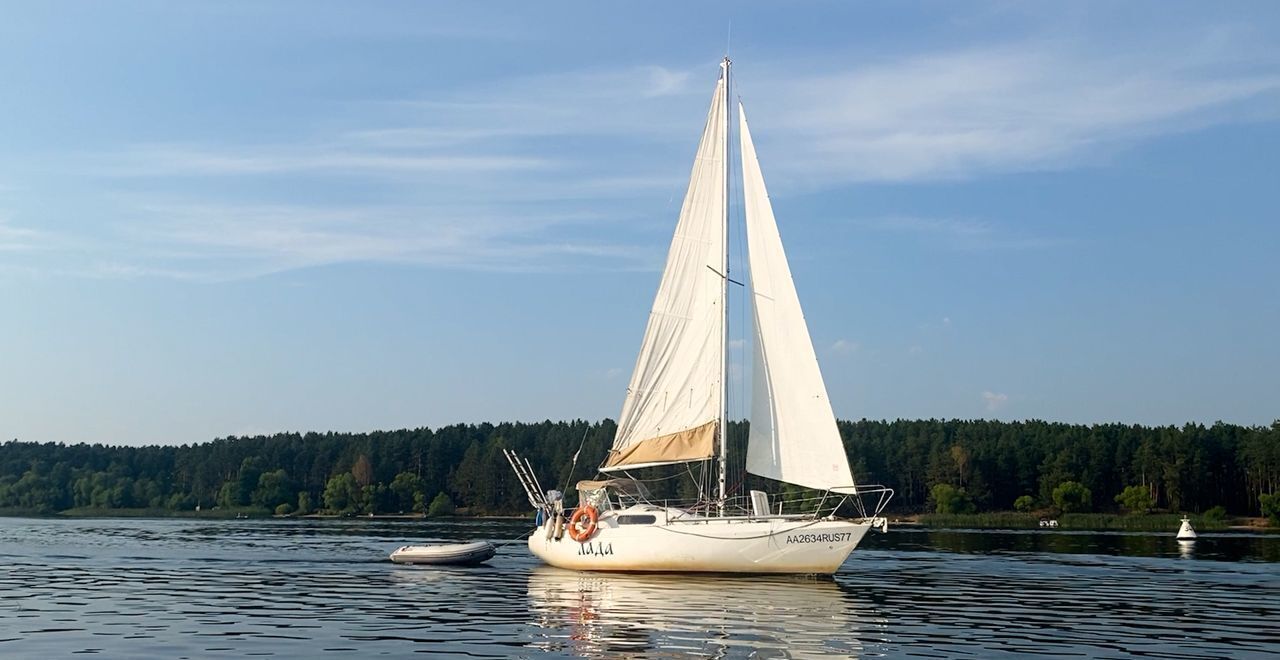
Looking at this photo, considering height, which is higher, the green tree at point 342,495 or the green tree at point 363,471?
the green tree at point 363,471

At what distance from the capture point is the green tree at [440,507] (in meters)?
165

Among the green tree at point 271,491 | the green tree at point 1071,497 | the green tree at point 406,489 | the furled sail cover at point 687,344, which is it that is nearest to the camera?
the furled sail cover at point 687,344

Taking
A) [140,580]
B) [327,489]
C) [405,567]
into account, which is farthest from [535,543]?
[327,489]

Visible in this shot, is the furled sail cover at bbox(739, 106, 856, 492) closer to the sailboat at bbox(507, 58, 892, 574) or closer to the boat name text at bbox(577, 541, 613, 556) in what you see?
the sailboat at bbox(507, 58, 892, 574)

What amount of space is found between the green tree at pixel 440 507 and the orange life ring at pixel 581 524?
123 meters

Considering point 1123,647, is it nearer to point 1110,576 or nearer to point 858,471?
point 1110,576

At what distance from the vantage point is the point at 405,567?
48.6 metres

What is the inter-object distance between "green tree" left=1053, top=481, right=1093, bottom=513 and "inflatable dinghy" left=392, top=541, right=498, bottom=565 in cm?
9964

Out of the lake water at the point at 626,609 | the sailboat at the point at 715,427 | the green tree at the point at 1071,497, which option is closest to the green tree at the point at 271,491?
the green tree at the point at 1071,497

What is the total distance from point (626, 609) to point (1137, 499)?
114m

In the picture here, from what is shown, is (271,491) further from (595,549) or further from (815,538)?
(815,538)

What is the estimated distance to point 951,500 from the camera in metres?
140

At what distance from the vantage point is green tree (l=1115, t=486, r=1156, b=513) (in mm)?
130125

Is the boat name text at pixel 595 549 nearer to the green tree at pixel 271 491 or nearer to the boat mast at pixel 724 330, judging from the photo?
the boat mast at pixel 724 330
